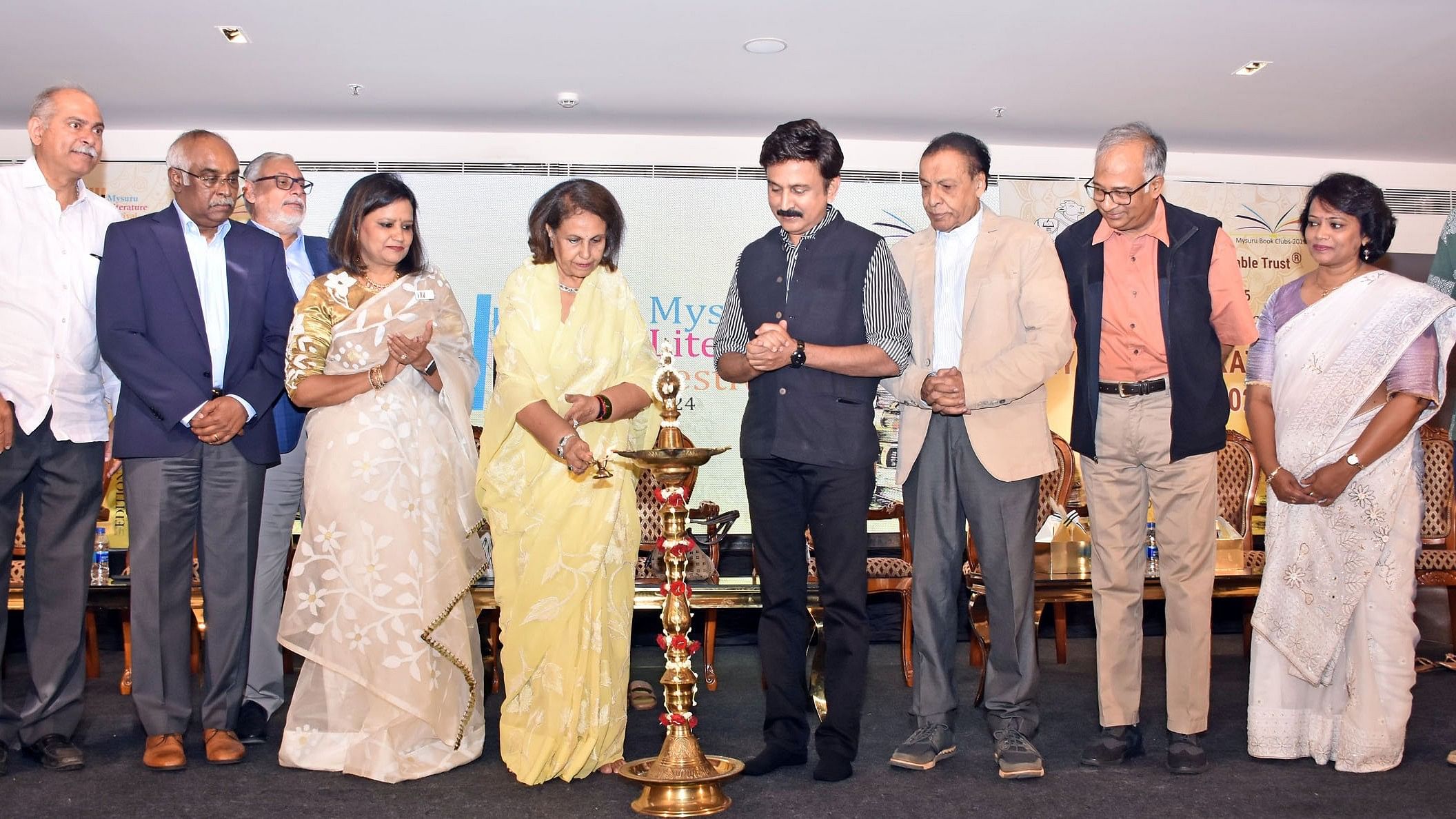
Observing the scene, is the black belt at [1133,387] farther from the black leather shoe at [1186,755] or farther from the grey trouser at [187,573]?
the grey trouser at [187,573]

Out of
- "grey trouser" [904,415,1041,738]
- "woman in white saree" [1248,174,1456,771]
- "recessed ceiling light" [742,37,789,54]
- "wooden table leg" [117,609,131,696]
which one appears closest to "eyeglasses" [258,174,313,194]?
"wooden table leg" [117,609,131,696]

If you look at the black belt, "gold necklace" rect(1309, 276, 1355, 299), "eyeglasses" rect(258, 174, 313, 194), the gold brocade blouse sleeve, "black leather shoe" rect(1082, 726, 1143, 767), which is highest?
"eyeglasses" rect(258, 174, 313, 194)

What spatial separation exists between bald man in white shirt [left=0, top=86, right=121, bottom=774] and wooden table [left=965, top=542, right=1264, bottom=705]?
3032mm

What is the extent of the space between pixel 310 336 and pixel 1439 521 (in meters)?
5.14

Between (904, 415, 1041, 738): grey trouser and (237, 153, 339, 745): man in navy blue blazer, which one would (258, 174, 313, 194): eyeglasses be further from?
(904, 415, 1041, 738): grey trouser

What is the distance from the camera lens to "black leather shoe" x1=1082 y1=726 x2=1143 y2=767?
3471 millimetres

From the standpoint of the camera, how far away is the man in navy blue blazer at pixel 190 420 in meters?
3.48

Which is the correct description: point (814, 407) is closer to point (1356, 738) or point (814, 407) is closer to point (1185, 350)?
point (1185, 350)

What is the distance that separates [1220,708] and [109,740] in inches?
152

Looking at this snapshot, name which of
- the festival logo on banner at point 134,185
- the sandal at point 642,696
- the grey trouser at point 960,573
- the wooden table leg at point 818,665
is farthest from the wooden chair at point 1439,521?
the festival logo on banner at point 134,185

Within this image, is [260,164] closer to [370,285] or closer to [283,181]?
[283,181]

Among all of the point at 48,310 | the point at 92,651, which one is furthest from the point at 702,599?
the point at 92,651

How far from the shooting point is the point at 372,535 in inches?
135

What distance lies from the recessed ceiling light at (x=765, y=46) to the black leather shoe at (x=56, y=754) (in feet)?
13.1
